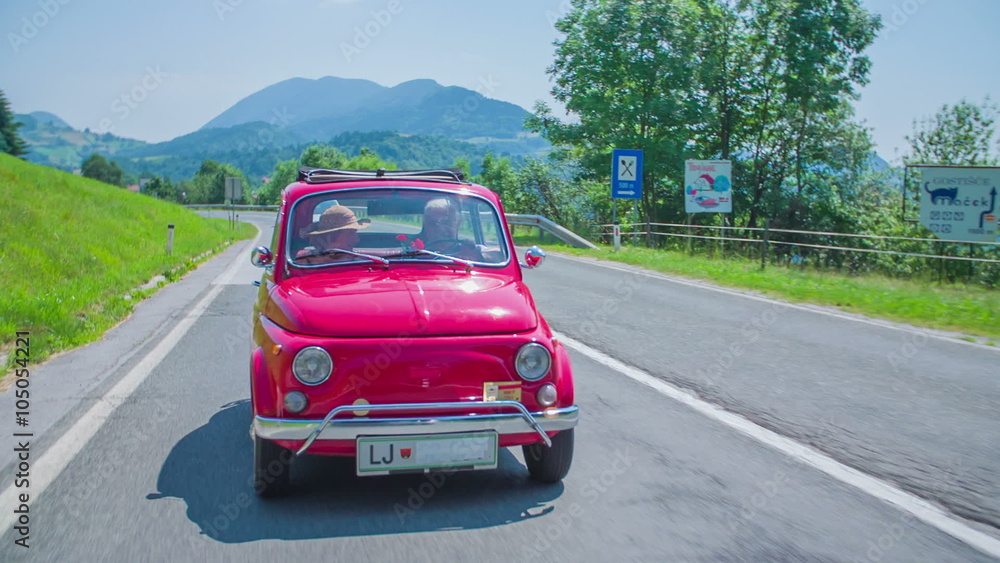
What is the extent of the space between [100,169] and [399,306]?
139m

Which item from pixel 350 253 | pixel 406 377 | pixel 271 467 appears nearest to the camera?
pixel 406 377

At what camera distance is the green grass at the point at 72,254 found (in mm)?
9469

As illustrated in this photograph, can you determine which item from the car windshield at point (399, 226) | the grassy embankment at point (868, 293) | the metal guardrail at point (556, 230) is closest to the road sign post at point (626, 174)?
the metal guardrail at point (556, 230)

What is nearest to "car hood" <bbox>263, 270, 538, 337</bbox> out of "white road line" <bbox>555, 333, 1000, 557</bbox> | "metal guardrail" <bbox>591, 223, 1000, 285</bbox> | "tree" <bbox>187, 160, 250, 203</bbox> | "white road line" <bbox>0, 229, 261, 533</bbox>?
"white road line" <bbox>0, 229, 261, 533</bbox>

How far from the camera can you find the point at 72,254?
1709cm

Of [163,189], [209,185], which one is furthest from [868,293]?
[209,185]

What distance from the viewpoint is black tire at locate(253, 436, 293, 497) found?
13.7 ft

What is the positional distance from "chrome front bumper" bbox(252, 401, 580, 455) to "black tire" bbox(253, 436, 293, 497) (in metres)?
0.11

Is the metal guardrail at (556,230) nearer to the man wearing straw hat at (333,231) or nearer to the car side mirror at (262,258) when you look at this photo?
the man wearing straw hat at (333,231)

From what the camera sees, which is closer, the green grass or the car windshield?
the car windshield

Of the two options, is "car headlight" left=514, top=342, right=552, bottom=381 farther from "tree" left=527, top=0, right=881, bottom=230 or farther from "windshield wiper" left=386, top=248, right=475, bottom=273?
"tree" left=527, top=0, right=881, bottom=230

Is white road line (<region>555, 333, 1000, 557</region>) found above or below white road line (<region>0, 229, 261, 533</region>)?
below

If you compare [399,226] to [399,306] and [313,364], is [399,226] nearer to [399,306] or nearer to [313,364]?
[399,306]

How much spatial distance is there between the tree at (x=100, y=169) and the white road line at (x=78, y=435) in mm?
129988
